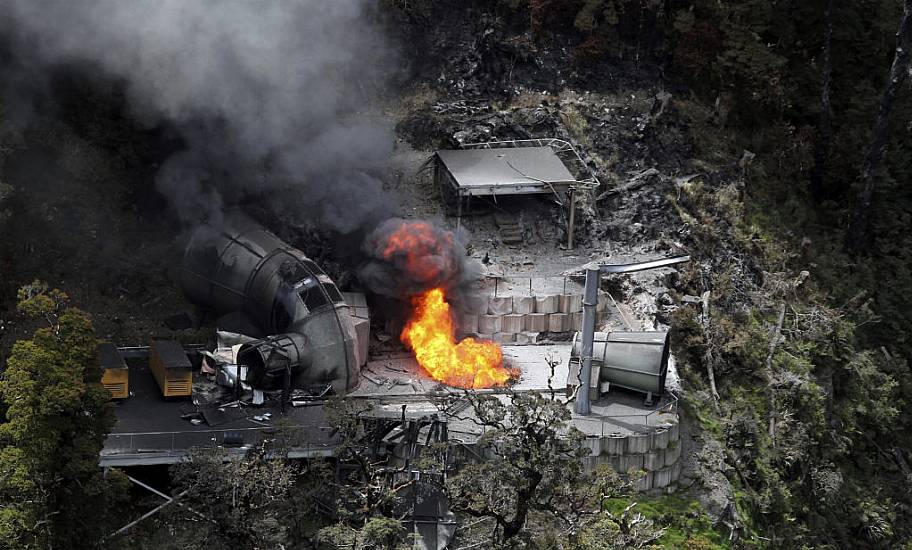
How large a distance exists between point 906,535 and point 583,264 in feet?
51.1

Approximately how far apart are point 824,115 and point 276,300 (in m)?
27.9

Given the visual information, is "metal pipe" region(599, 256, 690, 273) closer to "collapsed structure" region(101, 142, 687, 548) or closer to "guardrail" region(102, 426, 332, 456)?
"collapsed structure" region(101, 142, 687, 548)

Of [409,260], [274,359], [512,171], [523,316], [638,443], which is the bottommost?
[638,443]

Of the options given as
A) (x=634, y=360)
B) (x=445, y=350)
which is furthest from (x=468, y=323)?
(x=634, y=360)

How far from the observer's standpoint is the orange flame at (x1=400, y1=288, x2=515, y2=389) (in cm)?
5838

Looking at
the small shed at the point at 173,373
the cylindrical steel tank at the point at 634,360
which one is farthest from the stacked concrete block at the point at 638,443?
the small shed at the point at 173,373

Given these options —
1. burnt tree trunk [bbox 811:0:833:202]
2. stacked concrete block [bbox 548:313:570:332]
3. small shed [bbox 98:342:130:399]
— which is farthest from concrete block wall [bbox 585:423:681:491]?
burnt tree trunk [bbox 811:0:833:202]

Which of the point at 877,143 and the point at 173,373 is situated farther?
the point at 877,143

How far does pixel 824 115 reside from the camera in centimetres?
7306

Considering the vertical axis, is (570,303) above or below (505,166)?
below

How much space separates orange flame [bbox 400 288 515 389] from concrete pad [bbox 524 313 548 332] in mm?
2052

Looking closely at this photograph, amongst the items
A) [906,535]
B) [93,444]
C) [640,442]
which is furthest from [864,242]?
[93,444]

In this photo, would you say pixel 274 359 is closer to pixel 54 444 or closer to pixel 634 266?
pixel 54 444

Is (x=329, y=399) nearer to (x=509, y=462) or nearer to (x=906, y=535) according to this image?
(x=509, y=462)
